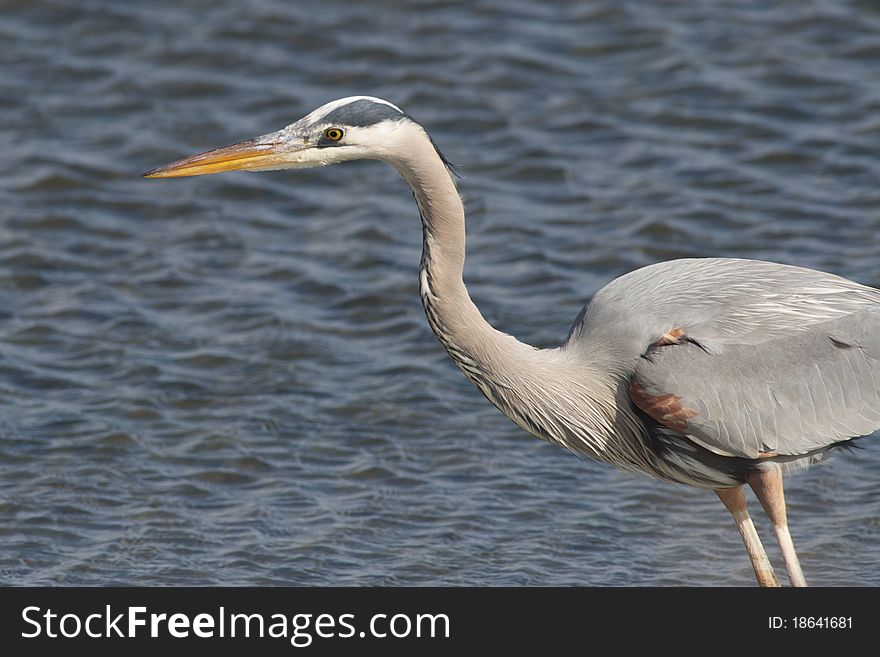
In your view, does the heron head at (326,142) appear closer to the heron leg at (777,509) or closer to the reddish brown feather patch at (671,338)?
the reddish brown feather patch at (671,338)

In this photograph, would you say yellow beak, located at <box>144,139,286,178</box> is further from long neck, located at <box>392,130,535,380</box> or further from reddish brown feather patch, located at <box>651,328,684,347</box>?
reddish brown feather patch, located at <box>651,328,684,347</box>

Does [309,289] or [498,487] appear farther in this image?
[309,289]

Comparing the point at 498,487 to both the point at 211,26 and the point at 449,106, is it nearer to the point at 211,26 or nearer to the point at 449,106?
the point at 449,106

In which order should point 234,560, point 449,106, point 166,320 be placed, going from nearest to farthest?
point 234,560 < point 166,320 < point 449,106

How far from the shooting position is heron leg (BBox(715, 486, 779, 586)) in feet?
20.1

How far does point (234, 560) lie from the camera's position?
6793 millimetres

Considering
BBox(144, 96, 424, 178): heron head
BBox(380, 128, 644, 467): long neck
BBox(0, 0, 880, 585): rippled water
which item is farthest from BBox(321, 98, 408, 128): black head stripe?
BBox(0, 0, 880, 585): rippled water

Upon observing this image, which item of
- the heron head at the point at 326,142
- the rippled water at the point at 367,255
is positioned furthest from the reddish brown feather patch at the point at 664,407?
the heron head at the point at 326,142

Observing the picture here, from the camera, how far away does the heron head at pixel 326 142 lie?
5.56 meters

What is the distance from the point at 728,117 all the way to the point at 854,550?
4.74 meters

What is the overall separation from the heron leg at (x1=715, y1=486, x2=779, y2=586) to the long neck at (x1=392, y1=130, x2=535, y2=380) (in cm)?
108
